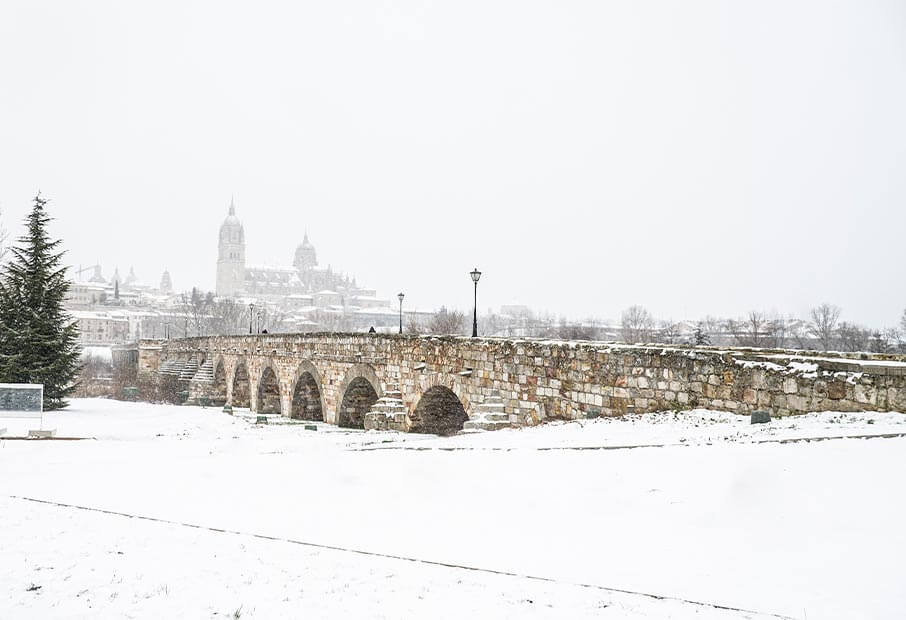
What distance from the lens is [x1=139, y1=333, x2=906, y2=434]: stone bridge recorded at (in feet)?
27.0

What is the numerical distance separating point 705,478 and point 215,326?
3500 inches

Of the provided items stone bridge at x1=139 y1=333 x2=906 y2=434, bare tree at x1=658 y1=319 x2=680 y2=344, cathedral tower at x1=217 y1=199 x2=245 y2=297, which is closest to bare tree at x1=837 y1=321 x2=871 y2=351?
bare tree at x1=658 y1=319 x2=680 y2=344

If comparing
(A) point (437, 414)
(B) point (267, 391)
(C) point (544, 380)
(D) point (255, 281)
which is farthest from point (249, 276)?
(C) point (544, 380)

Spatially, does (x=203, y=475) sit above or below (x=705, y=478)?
below

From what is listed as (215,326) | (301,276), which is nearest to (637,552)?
(215,326)

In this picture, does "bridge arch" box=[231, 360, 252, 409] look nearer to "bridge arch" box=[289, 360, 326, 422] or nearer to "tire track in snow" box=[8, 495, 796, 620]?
"bridge arch" box=[289, 360, 326, 422]

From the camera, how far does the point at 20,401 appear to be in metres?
14.2

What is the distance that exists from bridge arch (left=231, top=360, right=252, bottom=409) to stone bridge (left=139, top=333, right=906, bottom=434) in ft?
30.5

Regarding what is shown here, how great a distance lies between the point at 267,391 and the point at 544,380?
67.9 ft

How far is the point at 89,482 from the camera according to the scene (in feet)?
28.3

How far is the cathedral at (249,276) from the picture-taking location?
171 metres

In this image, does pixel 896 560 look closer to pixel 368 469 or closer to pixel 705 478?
pixel 705 478

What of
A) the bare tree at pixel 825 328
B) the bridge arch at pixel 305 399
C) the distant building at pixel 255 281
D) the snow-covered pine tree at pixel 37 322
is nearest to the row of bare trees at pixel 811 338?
the bare tree at pixel 825 328

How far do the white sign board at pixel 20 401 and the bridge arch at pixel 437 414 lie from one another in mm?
7871
